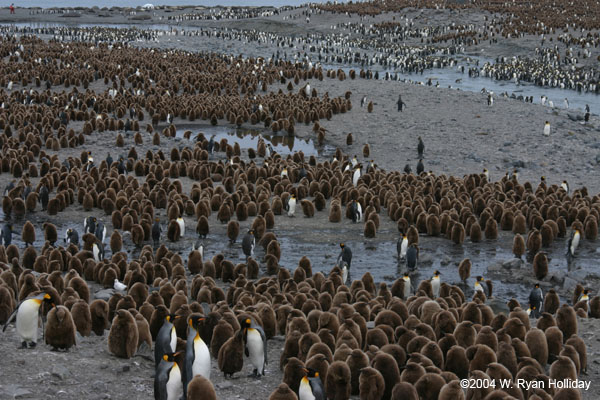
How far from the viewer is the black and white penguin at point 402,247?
1288 cm

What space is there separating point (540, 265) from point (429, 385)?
244 inches

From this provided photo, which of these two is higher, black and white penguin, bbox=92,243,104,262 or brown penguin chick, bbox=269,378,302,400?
brown penguin chick, bbox=269,378,302,400

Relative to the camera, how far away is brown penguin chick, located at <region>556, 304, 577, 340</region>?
8.66 m

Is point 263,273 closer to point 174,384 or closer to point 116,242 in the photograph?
point 116,242

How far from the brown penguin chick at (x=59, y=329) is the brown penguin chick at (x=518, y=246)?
8.61m

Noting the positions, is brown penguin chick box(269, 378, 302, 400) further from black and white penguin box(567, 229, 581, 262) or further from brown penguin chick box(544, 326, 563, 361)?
black and white penguin box(567, 229, 581, 262)

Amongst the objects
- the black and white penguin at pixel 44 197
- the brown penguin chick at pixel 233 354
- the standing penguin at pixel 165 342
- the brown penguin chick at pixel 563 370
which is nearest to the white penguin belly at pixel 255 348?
the brown penguin chick at pixel 233 354

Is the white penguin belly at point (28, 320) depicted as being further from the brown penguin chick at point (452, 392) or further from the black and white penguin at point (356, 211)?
the black and white penguin at point (356, 211)

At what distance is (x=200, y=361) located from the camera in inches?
275

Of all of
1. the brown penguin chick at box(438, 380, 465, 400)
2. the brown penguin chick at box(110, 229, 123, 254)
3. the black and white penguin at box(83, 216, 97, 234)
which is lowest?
the brown penguin chick at box(110, 229, 123, 254)

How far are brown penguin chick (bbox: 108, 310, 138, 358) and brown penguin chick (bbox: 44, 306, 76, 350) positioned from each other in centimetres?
44

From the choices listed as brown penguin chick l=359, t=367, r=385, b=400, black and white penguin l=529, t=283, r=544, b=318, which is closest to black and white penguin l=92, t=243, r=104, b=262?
brown penguin chick l=359, t=367, r=385, b=400

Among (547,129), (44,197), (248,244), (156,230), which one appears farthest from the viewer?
(547,129)

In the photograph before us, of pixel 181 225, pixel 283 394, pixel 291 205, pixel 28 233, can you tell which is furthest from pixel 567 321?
pixel 28 233
